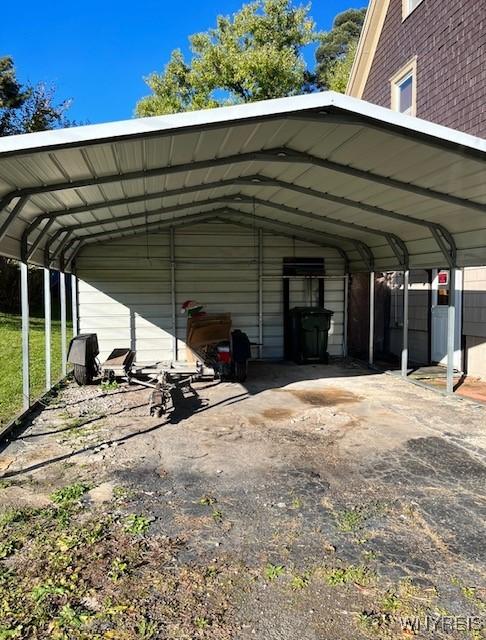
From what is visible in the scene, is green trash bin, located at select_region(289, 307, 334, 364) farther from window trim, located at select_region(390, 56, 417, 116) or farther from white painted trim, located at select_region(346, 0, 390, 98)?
white painted trim, located at select_region(346, 0, 390, 98)

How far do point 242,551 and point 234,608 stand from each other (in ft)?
1.67

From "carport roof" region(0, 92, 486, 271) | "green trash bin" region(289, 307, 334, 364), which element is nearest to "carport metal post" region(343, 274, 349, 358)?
"green trash bin" region(289, 307, 334, 364)

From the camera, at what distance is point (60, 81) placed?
2056 centimetres

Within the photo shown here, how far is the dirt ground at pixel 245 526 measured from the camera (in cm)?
229

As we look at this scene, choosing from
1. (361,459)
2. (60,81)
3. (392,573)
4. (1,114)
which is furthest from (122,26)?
(392,573)

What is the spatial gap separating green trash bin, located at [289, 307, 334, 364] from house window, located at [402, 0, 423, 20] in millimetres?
5938

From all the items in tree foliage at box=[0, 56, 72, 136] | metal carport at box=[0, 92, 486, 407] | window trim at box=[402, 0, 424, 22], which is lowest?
metal carport at box=[0, 92, 486, 407]

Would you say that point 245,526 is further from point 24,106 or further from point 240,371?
point 24,106

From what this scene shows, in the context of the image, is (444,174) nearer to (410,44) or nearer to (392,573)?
(392,573)

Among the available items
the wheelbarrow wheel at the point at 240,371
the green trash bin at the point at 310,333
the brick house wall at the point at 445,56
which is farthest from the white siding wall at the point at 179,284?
the brick house wall at the point at 445,56

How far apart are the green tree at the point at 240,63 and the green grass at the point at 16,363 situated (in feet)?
43.4

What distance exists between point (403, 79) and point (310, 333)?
5.39 meters

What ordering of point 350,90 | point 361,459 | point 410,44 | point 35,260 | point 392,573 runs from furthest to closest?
point 350,90 < point 410,44 < point 35,260 < point 361,459 < point 392,573

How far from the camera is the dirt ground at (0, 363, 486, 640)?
7.51 feet
